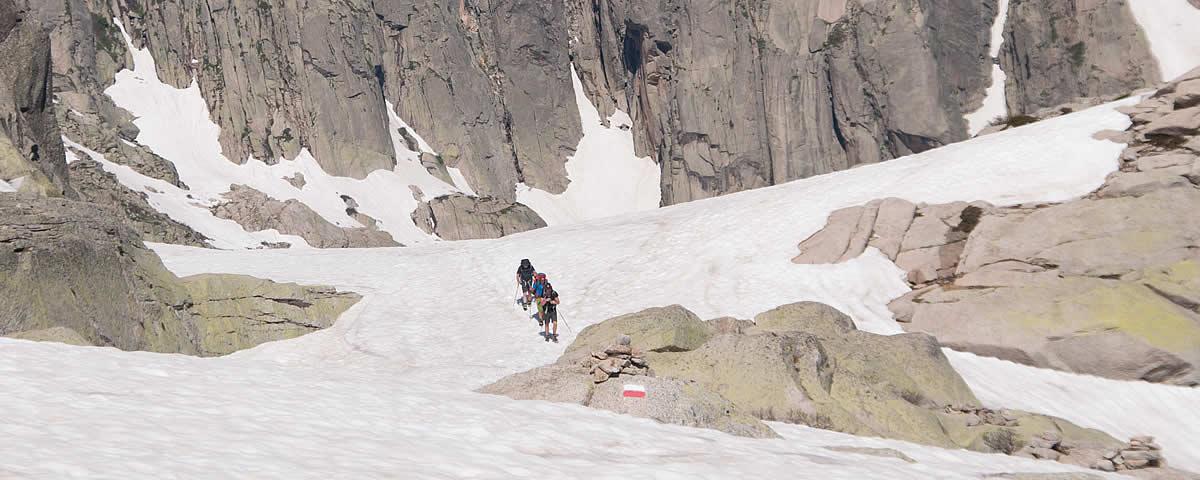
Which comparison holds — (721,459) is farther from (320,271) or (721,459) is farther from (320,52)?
(320,52)

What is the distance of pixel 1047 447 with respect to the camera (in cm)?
1811

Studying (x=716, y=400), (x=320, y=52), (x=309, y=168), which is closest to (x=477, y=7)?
(x=320, y=52)

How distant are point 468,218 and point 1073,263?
333ft

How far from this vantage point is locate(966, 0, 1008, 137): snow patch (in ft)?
440

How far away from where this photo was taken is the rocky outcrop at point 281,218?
10544 cm

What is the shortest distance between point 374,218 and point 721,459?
114m

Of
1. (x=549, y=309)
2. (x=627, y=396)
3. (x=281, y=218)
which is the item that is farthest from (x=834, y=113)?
(x=627, y=396)

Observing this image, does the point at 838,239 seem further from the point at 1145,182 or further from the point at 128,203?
the point at 128,203

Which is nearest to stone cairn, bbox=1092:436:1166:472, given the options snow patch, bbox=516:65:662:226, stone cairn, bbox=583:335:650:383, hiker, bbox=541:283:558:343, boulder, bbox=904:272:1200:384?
stone cairn, bbox=583:335:650:383

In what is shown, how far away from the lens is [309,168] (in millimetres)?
127750

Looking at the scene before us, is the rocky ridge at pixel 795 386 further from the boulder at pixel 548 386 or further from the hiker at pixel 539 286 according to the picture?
the hiker at pixel 539 286

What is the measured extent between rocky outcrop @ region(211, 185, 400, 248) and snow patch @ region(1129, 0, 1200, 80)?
98.4 meters

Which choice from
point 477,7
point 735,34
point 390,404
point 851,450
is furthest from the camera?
point 477,7

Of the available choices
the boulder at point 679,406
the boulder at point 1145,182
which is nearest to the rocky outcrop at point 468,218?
the boulder at point 1145,182
